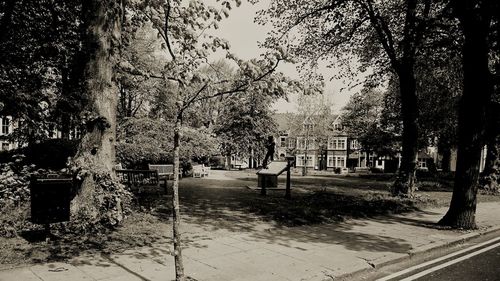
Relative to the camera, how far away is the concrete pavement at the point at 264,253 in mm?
5441

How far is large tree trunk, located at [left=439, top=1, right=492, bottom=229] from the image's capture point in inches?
382

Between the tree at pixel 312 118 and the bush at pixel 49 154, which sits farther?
the tree at pixel 312 118

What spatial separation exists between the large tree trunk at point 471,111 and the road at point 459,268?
221cm

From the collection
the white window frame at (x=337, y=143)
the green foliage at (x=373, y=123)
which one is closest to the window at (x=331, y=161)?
the white window frame at (x=337, y=143)

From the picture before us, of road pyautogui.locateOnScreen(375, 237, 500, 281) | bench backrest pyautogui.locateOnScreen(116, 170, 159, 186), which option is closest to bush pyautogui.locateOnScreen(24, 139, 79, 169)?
bench backrest pyautogui.locateOnScreen(116, 170, 159, 186)

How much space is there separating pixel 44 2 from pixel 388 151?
40.6 metres

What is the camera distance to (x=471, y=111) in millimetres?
10016

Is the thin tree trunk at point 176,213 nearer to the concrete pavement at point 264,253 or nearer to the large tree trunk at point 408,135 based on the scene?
the concrete pavement at point 264,253

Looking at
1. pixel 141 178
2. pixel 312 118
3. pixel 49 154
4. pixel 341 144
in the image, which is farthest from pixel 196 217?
pixel 341 144

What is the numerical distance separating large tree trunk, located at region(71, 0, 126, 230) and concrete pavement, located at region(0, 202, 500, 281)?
190 cm

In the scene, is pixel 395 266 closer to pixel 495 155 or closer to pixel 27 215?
pixel 27 215

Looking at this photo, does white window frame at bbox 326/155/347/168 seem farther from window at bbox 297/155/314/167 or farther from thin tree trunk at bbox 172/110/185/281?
thin tree trunk at bbox 172/110/185/281

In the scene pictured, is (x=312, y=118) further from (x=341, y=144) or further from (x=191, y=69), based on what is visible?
(x=191, y=69)

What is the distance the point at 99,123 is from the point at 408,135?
44.7ft
